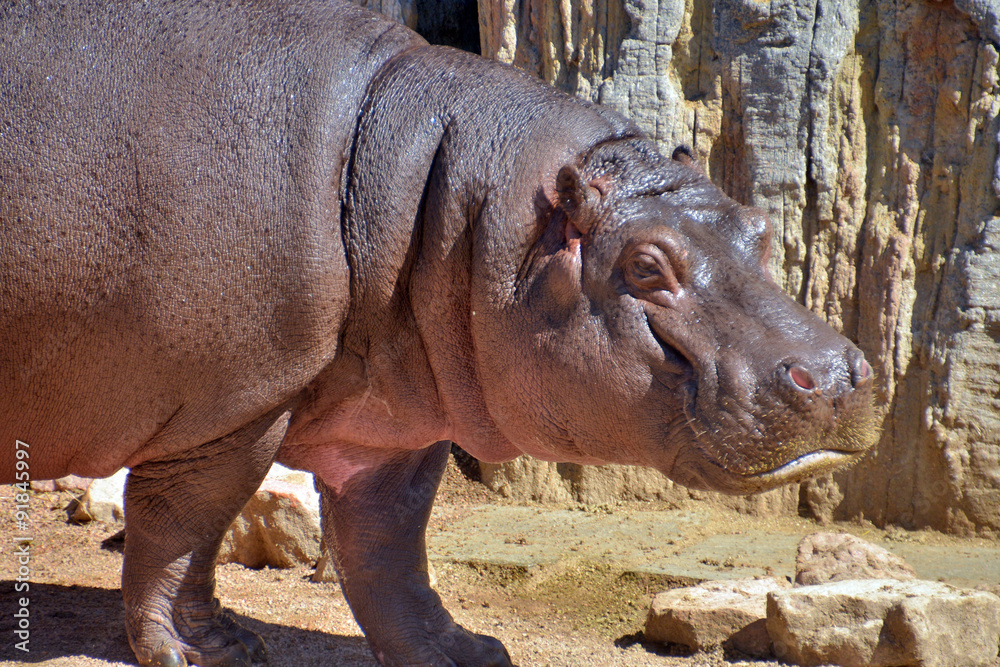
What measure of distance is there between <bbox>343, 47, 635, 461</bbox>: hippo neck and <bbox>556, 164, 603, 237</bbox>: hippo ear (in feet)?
0.27

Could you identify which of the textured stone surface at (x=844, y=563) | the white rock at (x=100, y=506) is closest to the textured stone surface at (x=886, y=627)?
the textured stone surface at (x=844, y=563)

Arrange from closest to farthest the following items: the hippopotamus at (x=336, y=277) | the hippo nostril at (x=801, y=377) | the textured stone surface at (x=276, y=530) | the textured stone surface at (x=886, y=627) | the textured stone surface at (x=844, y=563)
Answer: the hippo nostril at (x=801, y=377) → the hippopotamus at (x=336, y=277) → the textured stone surface at (x=886, y=627) → the textured stone surface at (x=844, y=563) → the textured stone surface at (x=276, y=530)

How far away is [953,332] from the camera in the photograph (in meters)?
5.25

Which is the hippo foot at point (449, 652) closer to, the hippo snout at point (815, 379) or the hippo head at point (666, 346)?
the hippo head at point (666, 346)

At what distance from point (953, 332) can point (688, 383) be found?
145 inches

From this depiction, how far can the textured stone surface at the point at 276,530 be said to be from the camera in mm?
4371

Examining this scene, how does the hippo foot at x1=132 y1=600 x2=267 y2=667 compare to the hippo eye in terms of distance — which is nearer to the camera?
the hippo eye

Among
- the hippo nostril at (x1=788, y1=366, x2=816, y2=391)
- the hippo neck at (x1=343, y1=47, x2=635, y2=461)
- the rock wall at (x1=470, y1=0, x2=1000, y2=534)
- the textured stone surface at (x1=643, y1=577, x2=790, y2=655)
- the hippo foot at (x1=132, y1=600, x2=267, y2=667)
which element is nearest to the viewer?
the hippo nostril at (x1=788, y1=366, x2=816, y2=391)

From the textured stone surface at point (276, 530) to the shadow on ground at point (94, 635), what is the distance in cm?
75

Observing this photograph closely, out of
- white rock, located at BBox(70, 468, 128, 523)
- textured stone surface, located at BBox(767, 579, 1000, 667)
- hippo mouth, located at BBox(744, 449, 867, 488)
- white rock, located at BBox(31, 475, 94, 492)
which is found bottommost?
white rock, located at BBox(31, 475, 94, 492)

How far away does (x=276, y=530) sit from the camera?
14.3ft

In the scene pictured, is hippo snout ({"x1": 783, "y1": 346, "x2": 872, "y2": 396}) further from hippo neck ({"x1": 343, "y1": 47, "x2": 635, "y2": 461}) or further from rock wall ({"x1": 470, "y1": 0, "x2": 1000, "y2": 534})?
rock wall ({"x1": 470, "y1": 0, "x2": 1000, "y2": 534})

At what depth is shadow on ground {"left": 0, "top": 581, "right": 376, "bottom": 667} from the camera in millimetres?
3014

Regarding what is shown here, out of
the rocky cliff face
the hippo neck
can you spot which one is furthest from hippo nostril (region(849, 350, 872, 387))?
the rocky cliff face
